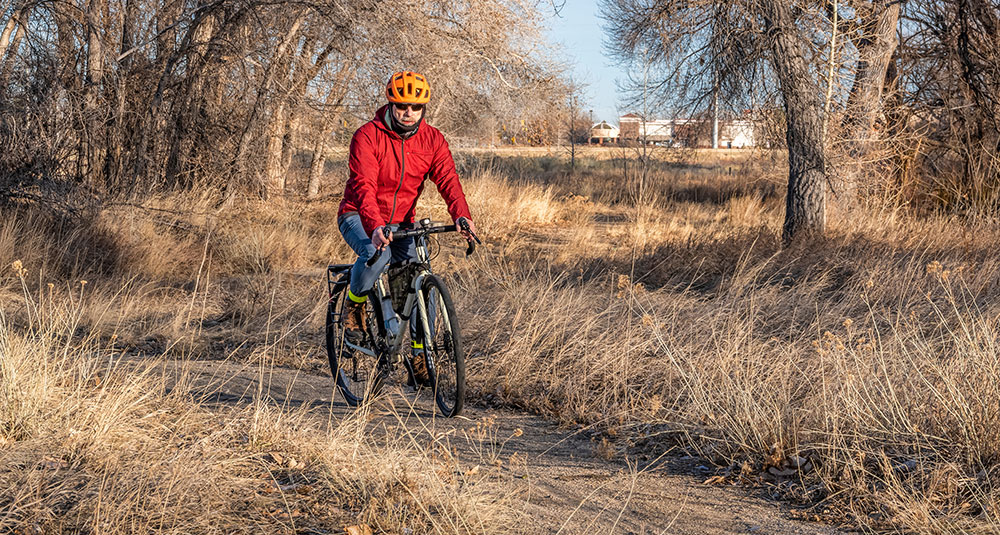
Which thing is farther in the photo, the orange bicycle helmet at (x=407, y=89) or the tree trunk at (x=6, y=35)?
the tree trunk at (x=6, y=35)

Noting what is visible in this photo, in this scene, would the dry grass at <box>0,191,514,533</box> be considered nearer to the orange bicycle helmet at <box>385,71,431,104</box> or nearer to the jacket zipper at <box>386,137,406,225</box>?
the jacket zipper at <box>386,137,406,225</box>

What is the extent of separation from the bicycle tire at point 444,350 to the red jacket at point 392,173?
0.46 meters

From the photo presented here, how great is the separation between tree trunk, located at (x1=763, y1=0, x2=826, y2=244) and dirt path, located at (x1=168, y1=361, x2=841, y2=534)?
6.78 m

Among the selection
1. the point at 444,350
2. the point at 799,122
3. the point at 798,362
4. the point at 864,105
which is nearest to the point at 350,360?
the point at 444,350

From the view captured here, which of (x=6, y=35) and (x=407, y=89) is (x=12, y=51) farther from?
(x=407, y=89)

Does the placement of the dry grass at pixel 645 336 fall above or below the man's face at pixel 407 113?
below

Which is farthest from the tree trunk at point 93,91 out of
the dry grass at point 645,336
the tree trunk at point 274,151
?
the tree trunk at point 274,151

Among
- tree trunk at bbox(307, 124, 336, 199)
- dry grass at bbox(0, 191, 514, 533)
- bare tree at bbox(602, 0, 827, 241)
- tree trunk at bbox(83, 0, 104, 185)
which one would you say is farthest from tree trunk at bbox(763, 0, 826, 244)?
tree trunk at bbox(83, 0, 104, 185)

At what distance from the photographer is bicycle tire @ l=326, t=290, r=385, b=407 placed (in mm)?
5738

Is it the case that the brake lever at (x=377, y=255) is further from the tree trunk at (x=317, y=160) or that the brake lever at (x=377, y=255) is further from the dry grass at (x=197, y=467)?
the tree trunk at (x=317, y=160)

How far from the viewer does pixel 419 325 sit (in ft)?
18.0

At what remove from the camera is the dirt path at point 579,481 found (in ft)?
12.5

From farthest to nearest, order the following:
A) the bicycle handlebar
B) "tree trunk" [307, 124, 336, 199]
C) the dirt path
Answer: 1. "tree trunk" [307, 124, 336, 199]
2. the bicycle handlebar
3. the dirt path

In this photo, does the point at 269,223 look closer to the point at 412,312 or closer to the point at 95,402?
the point at 412,312
